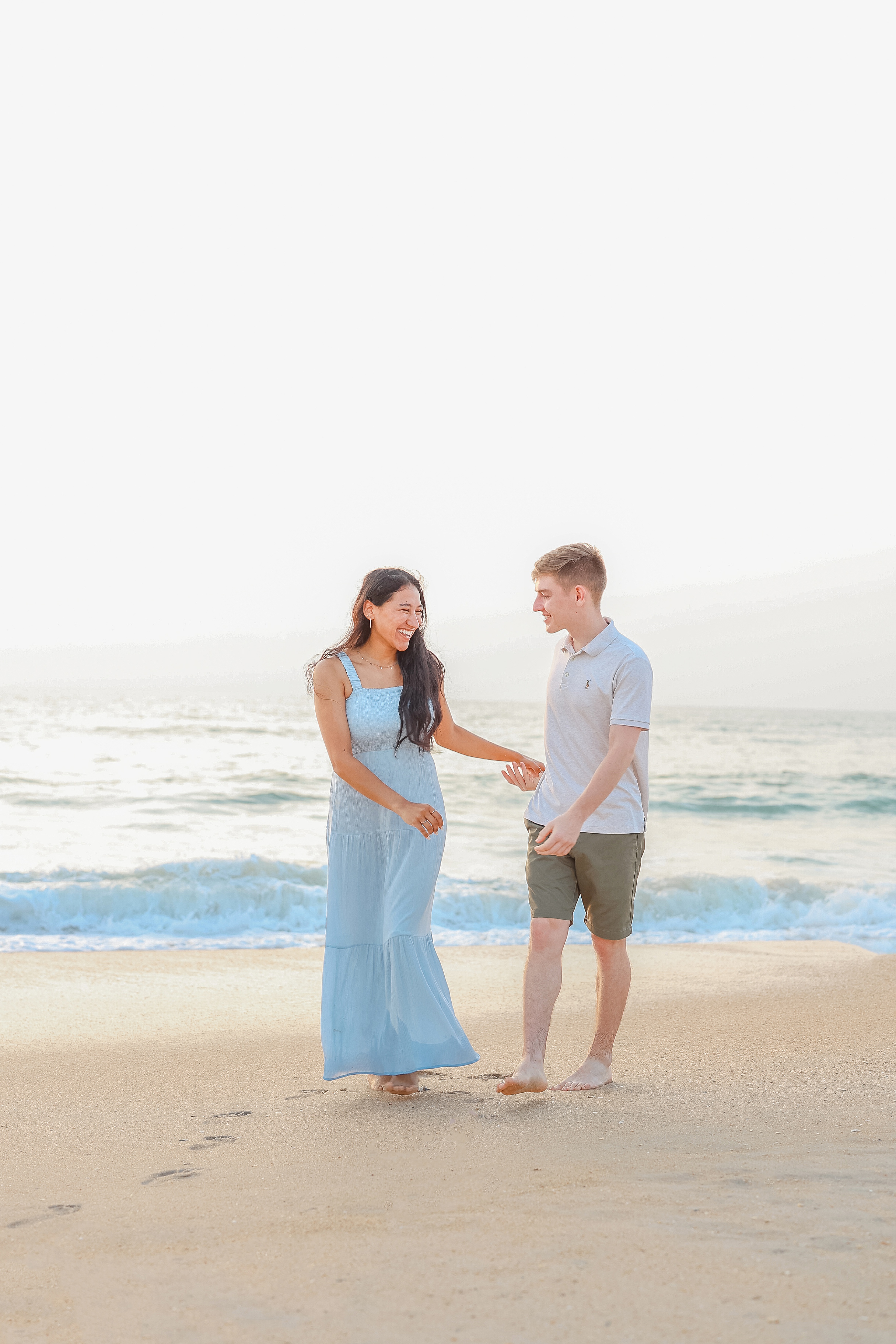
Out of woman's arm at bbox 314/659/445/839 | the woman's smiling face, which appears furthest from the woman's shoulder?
the woman's smiling face

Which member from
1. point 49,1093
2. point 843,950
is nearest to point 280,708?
point 843,950

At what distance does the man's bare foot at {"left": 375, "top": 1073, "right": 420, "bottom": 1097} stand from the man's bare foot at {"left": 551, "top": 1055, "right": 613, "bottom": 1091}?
1.71 ft

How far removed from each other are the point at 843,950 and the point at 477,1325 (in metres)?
6.43

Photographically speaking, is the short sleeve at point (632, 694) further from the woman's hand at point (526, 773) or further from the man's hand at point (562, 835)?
the woman's hand at point (526, 773)

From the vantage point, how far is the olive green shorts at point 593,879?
3.90 meters

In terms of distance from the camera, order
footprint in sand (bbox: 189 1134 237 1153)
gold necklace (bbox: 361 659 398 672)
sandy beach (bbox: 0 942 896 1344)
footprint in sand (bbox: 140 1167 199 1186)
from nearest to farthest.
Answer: sandy beach (bbox: 0 942 896 1344) → footprint in sand (bbox: 140 1167 199 1186) → footprint in sand (bbox: 189 1134 237 1153) → gold necklace (bbox: 361 659 398 672)

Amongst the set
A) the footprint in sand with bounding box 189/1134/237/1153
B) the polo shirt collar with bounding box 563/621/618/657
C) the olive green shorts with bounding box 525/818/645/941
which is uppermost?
the polo shirt collar with bounding box 563/621/618/657

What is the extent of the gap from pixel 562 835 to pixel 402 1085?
1.13 meters

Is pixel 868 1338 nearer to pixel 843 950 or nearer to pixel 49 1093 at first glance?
pixel 49 1093

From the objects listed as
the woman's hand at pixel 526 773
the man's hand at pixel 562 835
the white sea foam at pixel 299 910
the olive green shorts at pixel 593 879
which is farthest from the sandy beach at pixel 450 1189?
the white sea foam at pixel 299 910

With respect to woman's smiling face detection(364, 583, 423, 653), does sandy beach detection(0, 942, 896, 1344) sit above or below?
below

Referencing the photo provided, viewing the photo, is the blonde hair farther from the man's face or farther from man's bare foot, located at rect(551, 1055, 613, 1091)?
man's bare foot, located at rect(551, 1055, 613, 1091)

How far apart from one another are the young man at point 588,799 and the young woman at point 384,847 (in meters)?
0.38

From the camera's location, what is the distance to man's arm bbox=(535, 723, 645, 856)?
12.3ft
